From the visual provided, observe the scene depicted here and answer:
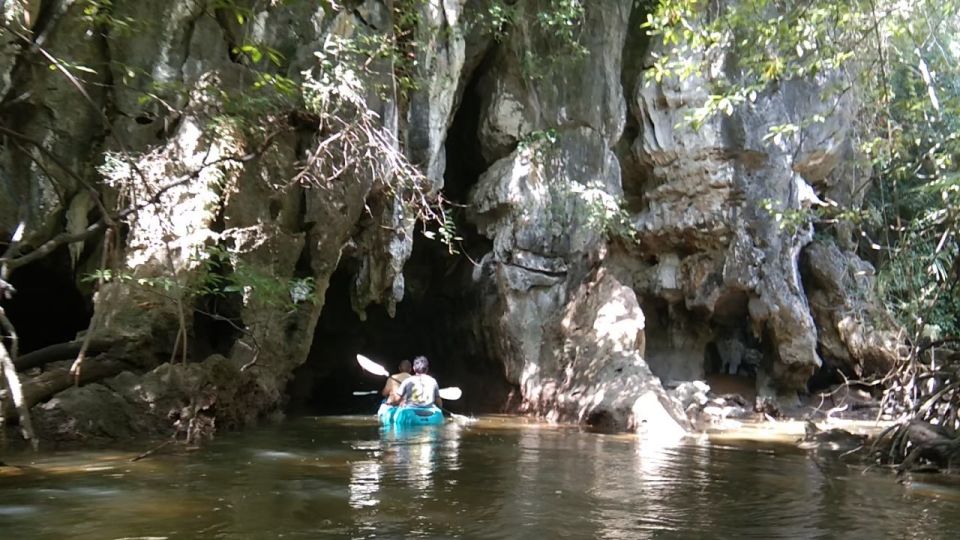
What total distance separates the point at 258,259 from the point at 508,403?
A: 676 centimetres

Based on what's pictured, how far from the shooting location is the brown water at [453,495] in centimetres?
440

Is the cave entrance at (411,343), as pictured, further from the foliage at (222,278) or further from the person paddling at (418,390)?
the foliage at (222,278)

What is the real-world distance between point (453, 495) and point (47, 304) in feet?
29.3

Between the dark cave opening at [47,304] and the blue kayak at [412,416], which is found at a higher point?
the dark cave opening at [47,304]

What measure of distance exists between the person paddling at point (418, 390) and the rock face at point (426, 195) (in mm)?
1699

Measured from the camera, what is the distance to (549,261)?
1544cm

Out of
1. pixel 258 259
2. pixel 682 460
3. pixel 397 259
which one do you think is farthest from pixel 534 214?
pixel 682 460

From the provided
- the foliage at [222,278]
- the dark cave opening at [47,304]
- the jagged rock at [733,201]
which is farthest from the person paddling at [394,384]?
the jagged rock at [733,201]

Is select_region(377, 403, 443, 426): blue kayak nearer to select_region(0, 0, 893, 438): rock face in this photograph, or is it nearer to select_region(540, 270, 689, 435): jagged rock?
select_region(0, 0, 893, 438): rock face

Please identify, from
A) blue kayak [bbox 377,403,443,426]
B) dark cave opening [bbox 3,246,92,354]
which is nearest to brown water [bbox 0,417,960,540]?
blue kayak [bbox 377,403,443,426]

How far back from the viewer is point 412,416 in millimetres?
11562

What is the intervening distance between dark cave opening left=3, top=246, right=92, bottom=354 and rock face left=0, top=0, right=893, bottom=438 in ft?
2.35

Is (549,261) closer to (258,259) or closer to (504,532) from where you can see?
(258,259)

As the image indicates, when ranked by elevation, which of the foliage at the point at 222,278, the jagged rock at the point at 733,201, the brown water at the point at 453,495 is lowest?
the brown water at the point at 453,495
